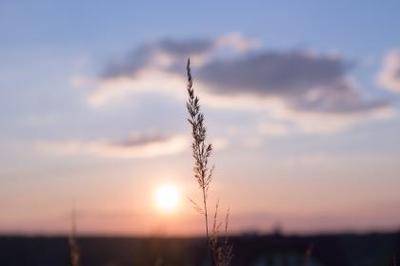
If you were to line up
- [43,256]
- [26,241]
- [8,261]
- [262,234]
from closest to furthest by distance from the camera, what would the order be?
[262,234]
[8,261]
[43,256]
[26,241]

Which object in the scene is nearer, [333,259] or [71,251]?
[71,251]

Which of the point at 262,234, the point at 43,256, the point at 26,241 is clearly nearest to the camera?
the point at 262,234

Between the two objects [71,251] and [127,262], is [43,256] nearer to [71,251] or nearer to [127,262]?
[127,262]

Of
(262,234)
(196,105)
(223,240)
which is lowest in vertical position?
(223,240)

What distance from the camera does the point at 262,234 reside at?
50156 mm

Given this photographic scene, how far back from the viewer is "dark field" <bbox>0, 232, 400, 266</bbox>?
29.1m

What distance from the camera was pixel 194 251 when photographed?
48.9 m

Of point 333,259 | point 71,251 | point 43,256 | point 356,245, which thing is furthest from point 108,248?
point 71,251

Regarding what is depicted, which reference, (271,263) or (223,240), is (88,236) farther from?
(223,240)

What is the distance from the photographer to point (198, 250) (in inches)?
1950

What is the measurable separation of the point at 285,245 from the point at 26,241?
75.1 metres

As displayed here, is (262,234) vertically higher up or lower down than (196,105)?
higher up

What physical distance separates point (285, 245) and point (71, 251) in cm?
4321

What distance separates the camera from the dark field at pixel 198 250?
29.1 meters
